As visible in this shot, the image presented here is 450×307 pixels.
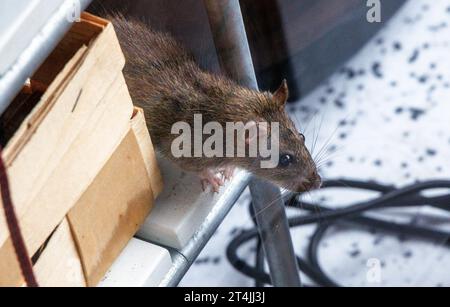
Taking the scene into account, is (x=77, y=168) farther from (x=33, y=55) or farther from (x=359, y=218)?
(x=359, y=218)

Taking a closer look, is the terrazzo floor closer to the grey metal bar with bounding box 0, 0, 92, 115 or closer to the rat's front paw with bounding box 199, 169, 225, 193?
the rat's front paw with bounding box 199, 169, 225, 193

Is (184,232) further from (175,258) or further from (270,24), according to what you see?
(270,24)

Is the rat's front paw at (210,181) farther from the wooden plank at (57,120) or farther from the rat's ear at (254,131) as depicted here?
the wooden plank at (57,120)

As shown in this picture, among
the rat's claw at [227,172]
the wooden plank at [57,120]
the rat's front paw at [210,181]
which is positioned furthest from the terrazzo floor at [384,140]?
the wooden plank at [57,120]

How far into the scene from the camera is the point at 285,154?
3.30ft

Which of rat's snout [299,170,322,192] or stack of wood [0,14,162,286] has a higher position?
stack of wood [0,14,162,286]

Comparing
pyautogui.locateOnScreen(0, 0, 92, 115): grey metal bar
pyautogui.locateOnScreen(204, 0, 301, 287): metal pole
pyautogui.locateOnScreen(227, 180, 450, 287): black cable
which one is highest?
pyautogui.locateOnScreen(0, 0, 92, 115): grey metal bar

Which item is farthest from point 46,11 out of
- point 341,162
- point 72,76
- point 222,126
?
point 341,162

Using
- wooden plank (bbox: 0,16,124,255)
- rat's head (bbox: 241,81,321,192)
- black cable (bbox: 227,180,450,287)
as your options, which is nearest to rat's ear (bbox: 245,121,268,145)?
rat's head (bbox: 241,81,321,192)

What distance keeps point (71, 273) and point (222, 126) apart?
0.34m

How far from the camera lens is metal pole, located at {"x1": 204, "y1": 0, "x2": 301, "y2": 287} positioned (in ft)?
2.96

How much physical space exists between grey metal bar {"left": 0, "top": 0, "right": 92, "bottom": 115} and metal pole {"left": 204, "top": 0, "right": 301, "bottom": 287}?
30cm

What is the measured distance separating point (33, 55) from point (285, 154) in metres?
0.47

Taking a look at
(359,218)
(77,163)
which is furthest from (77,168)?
(359,218)
